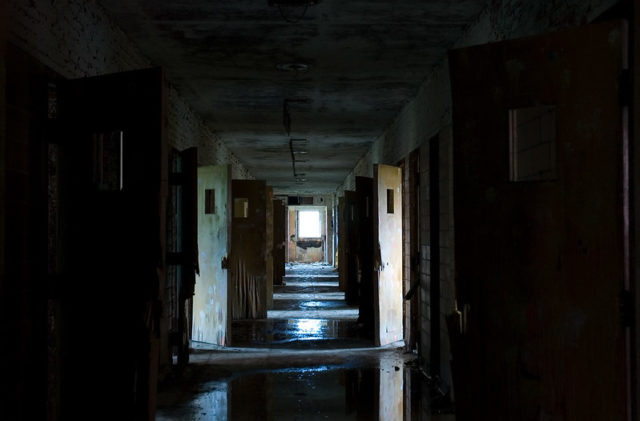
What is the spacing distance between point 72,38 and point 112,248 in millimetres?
1360

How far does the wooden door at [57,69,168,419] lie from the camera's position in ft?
10.3

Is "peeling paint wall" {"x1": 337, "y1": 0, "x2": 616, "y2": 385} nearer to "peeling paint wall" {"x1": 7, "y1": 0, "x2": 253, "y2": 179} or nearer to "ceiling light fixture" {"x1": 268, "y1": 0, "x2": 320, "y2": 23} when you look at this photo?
"ceiling light fixture" {"x1": 268, "y1": 0, "x2": 320, "y2": 23}

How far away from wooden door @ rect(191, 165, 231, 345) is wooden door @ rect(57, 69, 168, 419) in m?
3.97

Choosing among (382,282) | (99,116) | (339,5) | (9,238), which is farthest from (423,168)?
(9,238)

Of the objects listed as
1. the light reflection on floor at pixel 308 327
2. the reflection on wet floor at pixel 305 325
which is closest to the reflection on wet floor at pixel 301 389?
the reflection on wet floor at pixel 305 325

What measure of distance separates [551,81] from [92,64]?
2.84m

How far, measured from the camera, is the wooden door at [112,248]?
10.3ft

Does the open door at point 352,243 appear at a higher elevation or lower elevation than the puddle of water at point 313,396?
higher

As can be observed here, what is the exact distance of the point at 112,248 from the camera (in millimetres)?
3209

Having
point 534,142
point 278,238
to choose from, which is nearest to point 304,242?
point 278,238

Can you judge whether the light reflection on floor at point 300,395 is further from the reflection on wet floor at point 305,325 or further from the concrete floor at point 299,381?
the reflection on wet floor at point 305,325

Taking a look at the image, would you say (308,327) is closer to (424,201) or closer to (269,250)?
(269,250)

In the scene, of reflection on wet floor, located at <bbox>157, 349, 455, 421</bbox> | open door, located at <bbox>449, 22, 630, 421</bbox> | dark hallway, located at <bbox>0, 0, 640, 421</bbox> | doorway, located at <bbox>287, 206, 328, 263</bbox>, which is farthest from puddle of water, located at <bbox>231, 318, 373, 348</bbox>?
doorway, located at <bbox>287, 206, 328, 263</bbox>

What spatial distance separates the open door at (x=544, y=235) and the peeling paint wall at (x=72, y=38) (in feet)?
5.24
